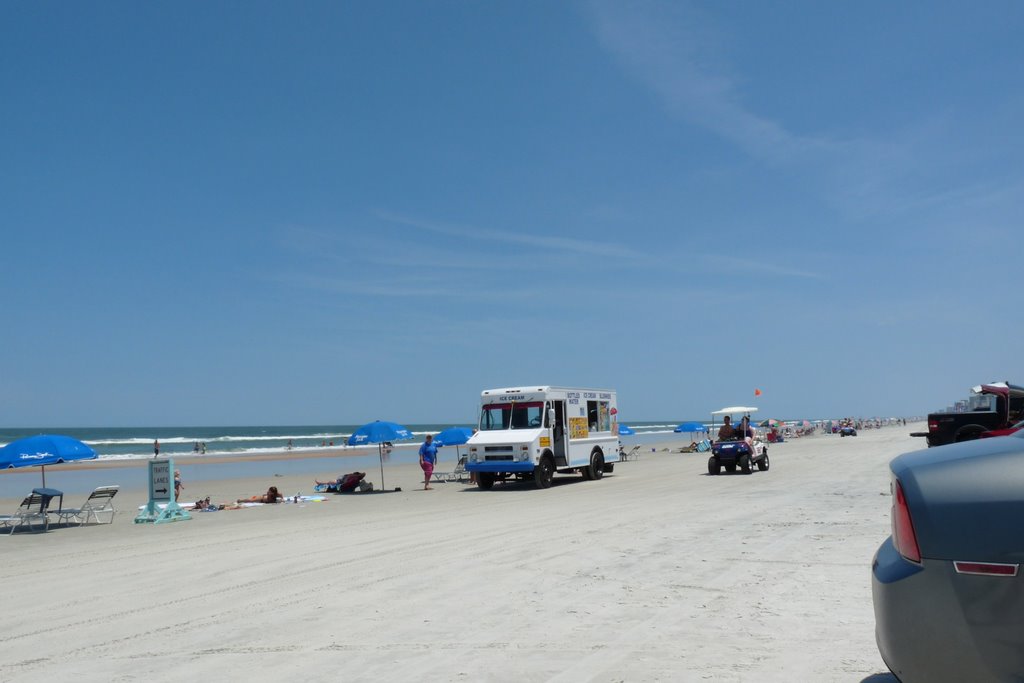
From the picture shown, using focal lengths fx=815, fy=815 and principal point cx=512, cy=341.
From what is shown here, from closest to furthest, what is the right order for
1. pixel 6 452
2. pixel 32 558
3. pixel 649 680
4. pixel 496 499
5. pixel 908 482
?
1. pixel 908 482
2. pixel 649 680
3. pixel 32 558
4. pixel 6 452
5. pixel 496 499

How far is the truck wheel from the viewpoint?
2128cm

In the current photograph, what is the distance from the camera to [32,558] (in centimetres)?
1155

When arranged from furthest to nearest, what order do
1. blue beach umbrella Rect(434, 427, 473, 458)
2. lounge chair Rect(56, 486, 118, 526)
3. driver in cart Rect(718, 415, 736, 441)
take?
1. blue beach umbrella Rect(434, 427, 473, 458)
2. driver in cart Rect(718, 415, 736, 441)
3. lounge chair Rect(56, 486, 118, 526)

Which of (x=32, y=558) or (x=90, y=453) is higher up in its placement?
(x=90, y=453)

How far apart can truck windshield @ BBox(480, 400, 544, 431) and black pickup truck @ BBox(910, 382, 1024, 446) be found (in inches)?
406

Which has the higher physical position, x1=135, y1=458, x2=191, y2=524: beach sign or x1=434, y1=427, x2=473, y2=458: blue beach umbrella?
x1=434, y1=427, x2=473, y2=458: blue beach umbrella

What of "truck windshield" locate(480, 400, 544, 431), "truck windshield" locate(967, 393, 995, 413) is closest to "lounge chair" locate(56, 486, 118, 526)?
"truck windshield" locate(480, 400, 544, 431)

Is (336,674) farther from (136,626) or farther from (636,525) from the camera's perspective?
(636,525)

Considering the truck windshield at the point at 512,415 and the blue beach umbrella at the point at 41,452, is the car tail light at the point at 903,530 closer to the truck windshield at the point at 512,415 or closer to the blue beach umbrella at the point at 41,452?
the blue beach umbrella at the point at 41,452

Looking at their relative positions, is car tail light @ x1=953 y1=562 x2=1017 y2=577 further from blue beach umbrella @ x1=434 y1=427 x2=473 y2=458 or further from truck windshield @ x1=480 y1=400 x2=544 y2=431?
blue beach umbrella @ x1=434 y1=427 x2=473 y2=458

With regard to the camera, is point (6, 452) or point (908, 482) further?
point (6, 452)

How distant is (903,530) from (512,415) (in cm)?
1917

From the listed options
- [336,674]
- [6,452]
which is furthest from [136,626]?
[6,452]

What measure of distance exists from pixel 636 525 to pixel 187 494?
17.7 meters
